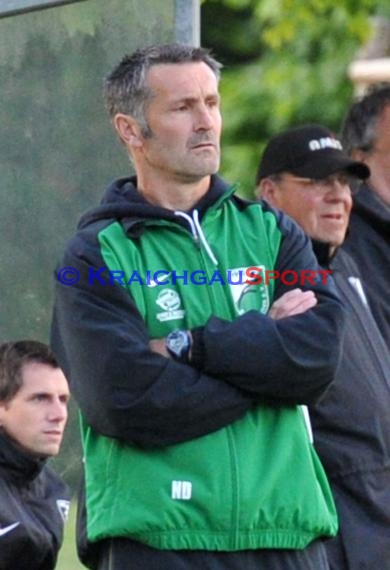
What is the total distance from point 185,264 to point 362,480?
3.76ft

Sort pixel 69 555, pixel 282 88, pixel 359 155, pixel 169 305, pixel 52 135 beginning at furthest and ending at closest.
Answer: pixel 282 88, pixel 69 555, pixel 359 155, pixel 52 135, pixel 169 305

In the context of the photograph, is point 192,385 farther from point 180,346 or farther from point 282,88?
point 282,88

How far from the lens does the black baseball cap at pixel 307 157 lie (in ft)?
20.2

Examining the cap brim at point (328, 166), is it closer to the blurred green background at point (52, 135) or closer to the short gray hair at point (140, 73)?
the blurred green background at point (52, 135)

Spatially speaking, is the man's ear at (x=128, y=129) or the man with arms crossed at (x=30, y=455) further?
the man with arms crossed at (x=30, y=455)

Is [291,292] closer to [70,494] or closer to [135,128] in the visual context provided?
[135,128]

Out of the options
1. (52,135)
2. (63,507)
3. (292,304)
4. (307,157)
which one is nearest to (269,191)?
(307,157)

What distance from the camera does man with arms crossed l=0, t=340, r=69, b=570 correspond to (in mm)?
5625

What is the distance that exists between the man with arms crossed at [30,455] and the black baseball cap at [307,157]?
982 mm

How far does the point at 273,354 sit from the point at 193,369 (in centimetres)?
21

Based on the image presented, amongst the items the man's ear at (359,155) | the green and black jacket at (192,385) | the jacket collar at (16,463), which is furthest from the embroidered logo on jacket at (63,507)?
the man's ear at (359,155)

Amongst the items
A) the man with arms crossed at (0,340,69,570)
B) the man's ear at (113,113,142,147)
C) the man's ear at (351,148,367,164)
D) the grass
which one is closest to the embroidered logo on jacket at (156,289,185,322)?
the man's ear at (113,113,142,147)

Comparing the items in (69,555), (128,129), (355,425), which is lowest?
(69,555)

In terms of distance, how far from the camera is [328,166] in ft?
20.2
